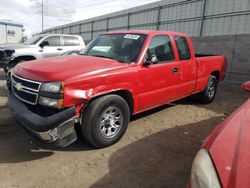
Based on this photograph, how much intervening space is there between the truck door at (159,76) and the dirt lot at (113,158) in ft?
1.93

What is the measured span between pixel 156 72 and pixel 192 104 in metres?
2.58

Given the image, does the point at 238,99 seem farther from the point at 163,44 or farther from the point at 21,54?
the point at 21,54

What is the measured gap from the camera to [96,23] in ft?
77.9

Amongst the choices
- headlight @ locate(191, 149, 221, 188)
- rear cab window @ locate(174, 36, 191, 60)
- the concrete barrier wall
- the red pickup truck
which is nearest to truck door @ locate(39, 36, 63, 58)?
the red pickup truck

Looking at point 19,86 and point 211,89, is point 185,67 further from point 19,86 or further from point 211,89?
point 19,86

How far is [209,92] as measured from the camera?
21.4 feet

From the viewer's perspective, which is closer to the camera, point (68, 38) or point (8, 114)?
point (8, 114)

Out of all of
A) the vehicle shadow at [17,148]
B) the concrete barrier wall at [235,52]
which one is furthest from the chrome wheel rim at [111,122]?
the concrete barrier wall at [235,52]

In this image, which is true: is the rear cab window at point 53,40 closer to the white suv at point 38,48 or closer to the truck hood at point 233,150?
the white suv at point 38,48

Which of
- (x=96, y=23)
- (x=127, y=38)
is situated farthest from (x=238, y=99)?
(x=96, y=23)

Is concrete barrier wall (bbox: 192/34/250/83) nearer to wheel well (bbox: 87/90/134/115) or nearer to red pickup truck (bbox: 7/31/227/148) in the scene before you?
red pickup truck (bbox: 7/31/227/148)

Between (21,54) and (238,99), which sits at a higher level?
(21,54)

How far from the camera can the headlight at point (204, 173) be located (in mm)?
1507

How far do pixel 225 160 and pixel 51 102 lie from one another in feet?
7.46
